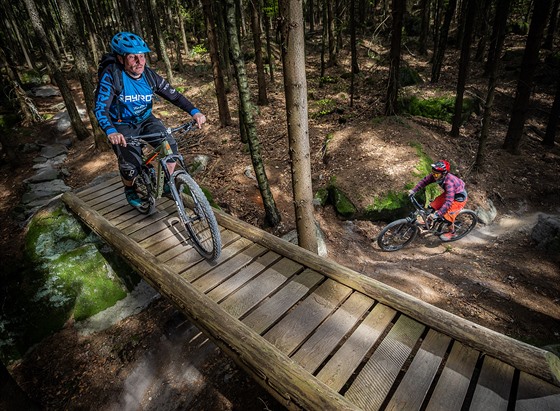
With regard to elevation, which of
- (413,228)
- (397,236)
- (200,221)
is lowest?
(397,236)

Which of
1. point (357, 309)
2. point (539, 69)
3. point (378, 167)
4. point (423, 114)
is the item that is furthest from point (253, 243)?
point (539, 69)

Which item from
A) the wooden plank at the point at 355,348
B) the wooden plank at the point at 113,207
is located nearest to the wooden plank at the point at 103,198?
the wooden plank at the point at 113,207

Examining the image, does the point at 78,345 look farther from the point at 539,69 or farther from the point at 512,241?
the point at 539,69

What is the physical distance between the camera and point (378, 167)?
1090 centimetres

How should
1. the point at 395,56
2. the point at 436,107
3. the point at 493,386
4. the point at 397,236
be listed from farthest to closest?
the point at 436,107
the point at 395,56
the point at 397,236
the point at 493,386

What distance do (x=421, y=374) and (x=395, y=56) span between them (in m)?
13.3

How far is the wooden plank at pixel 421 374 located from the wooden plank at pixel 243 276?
236 centimetres

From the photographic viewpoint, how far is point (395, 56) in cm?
1266

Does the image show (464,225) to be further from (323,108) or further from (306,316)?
(323,108)

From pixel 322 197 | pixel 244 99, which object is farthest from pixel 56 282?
pixel 322 197

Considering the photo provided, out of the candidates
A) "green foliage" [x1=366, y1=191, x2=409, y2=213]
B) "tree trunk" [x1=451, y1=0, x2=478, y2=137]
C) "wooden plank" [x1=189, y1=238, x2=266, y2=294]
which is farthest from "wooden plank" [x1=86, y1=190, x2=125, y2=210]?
"tree trunk" [x1=451, y1=0, x2=478, y2=137]

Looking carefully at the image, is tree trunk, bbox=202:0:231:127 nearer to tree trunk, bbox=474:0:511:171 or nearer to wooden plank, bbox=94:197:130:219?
wooden plank, bbox=94:197:130:219

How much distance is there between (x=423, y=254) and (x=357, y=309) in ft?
19.9

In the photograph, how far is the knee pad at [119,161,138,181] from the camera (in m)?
5.57
